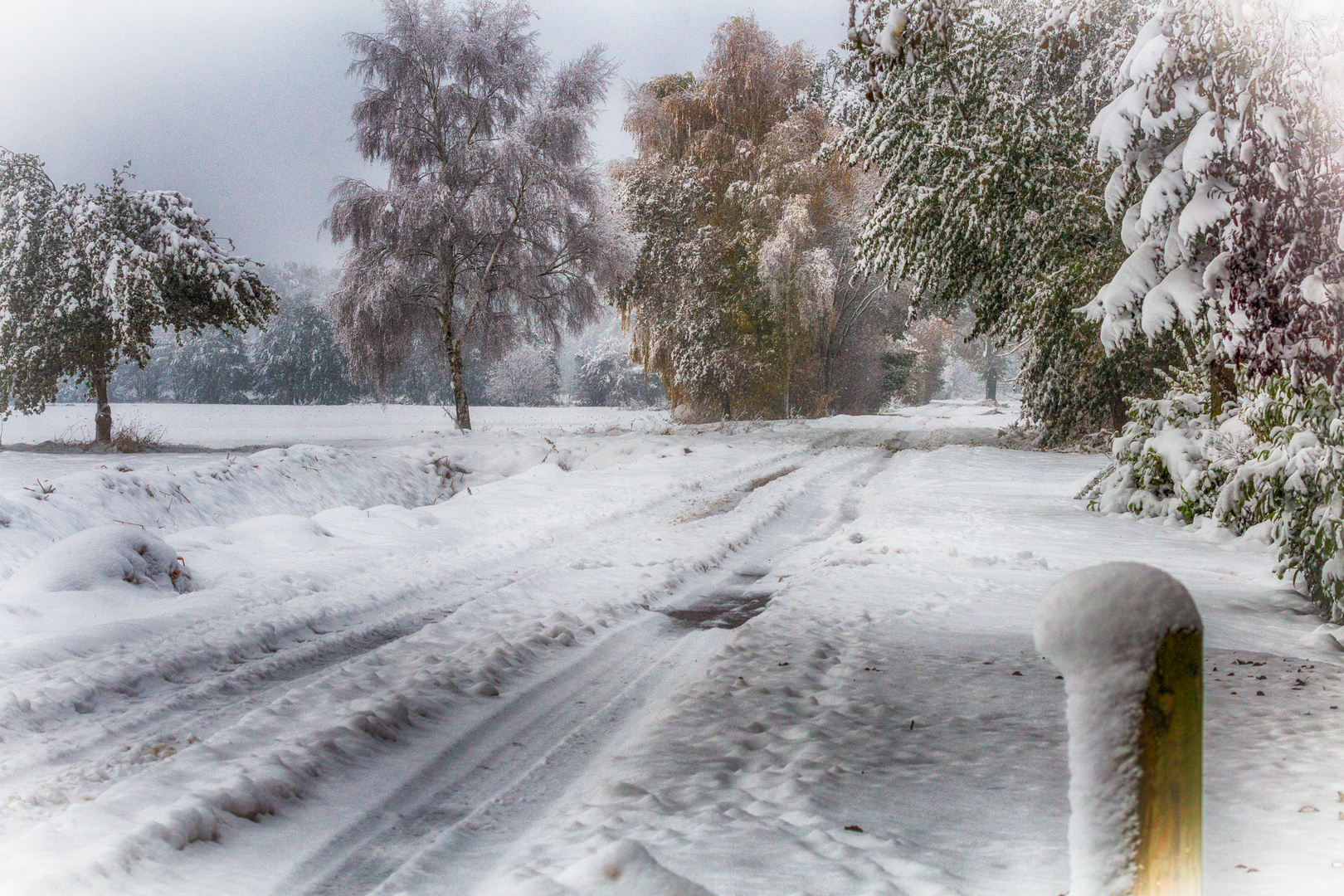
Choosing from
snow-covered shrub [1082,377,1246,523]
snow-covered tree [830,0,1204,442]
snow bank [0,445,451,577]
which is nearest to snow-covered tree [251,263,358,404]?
snow bank [0,445,451,577]

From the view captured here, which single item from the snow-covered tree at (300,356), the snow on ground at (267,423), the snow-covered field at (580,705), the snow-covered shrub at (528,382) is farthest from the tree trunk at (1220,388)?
the snow-covered shrub at (528,382)

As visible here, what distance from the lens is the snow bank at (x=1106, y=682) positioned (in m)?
0.84

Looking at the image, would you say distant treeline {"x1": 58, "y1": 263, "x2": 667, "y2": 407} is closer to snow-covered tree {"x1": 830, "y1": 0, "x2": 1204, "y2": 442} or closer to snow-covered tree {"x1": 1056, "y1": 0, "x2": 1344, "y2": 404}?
snow-covered tree {"x1": 830, "y1": 0, "x2": 1204, "y2": 442}

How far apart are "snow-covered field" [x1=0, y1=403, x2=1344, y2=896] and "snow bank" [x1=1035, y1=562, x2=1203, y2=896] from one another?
1.91 ft

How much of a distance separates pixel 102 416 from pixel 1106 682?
15.7 m

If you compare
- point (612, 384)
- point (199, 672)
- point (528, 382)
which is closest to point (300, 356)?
point (528, 382)

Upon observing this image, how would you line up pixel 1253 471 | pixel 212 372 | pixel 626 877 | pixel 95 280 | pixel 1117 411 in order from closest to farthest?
1. pixel 626 877
2. pixel 1253 471
3. pixel 95 280
4. pixel 1117 411
5. pixel 212 372

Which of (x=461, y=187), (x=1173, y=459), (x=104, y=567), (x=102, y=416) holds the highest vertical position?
(x=461, y=187)

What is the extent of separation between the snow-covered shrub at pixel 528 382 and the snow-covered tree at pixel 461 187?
1405 cm

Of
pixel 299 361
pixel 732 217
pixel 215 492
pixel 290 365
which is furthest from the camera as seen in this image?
pixel 732 217

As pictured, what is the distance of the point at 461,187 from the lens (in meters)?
17.1

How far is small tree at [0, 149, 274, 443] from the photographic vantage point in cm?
1127

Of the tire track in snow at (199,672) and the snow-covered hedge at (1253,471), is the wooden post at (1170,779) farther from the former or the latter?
the snow-covered hedge at (1253,471)

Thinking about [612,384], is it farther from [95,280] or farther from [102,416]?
[95,280]
